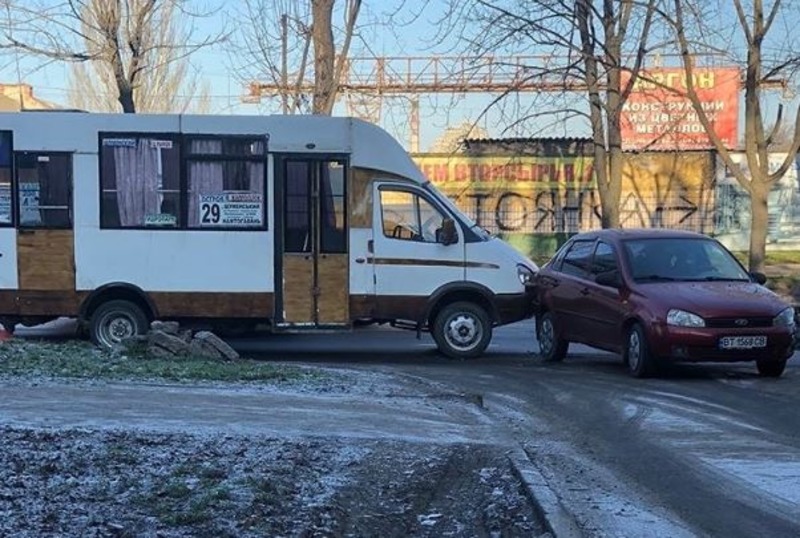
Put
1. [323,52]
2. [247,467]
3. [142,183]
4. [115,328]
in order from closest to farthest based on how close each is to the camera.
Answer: [247,467] → [142,183] → [115,328] → [323,52]

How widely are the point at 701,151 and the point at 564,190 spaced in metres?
4.22

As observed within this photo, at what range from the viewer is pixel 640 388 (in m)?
10.7

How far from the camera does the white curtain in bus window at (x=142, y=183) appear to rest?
13.4 meters

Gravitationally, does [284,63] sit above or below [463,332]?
above

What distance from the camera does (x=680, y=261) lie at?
12.3m

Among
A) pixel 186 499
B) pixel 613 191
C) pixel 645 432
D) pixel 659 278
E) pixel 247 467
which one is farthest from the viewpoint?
Answer: pixel 613 191

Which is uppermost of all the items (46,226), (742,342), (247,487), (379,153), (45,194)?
(379,153)

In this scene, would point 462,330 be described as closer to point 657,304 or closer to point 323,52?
point 657,304

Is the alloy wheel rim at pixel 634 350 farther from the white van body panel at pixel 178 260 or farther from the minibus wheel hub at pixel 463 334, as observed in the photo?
the white van body panel at pixel 178 260

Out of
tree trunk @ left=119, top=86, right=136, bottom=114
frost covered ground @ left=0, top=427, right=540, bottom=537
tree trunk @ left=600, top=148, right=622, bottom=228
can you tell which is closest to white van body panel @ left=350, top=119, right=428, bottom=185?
frost covered ground @ left=0, top=427, right=540, bottom=537

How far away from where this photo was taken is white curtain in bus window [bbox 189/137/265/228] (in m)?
13.5

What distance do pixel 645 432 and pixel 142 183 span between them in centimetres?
793

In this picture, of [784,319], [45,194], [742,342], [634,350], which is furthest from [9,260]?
[784,319]

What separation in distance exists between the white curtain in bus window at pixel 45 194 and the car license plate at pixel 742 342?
27.7 ft
